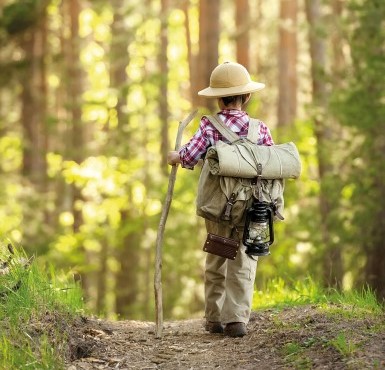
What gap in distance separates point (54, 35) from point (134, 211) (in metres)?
10.8

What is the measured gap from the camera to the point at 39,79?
78.8ft

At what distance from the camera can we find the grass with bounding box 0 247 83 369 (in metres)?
4.84

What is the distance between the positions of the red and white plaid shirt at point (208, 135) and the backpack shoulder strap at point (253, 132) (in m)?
0.05

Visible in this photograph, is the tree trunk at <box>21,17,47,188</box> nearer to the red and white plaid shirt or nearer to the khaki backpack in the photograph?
the red and white plaid shirt

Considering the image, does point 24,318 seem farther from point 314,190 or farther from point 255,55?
point 255,55

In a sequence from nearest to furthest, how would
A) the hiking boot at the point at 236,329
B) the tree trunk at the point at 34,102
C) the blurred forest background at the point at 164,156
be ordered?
the hiking boot at the point at 236,329 < the blurred forest background at the point at 164,156 < the tree trunk at the point at 34,102

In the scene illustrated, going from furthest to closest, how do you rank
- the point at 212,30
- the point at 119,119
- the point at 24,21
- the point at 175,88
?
the point at 175,88
the point at 24,21
the point at 119,119
the point at 212,30

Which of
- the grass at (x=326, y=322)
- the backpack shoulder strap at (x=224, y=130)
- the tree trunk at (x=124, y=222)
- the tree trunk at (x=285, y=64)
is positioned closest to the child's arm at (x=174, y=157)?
the backpack shoulder strap at (x=224, y=130)

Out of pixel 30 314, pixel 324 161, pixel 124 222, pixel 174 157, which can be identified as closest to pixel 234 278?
pixel 174 157

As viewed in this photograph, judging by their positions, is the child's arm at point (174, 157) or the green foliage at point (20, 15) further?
the green foliage at point (20, 15)

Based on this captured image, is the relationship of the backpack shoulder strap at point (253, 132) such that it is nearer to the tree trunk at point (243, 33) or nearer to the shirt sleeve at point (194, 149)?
the shirt sleeve at point (194, 149)

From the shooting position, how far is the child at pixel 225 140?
6012mm

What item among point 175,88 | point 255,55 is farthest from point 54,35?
point 255,55

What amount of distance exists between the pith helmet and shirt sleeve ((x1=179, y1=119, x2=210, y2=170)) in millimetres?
259
